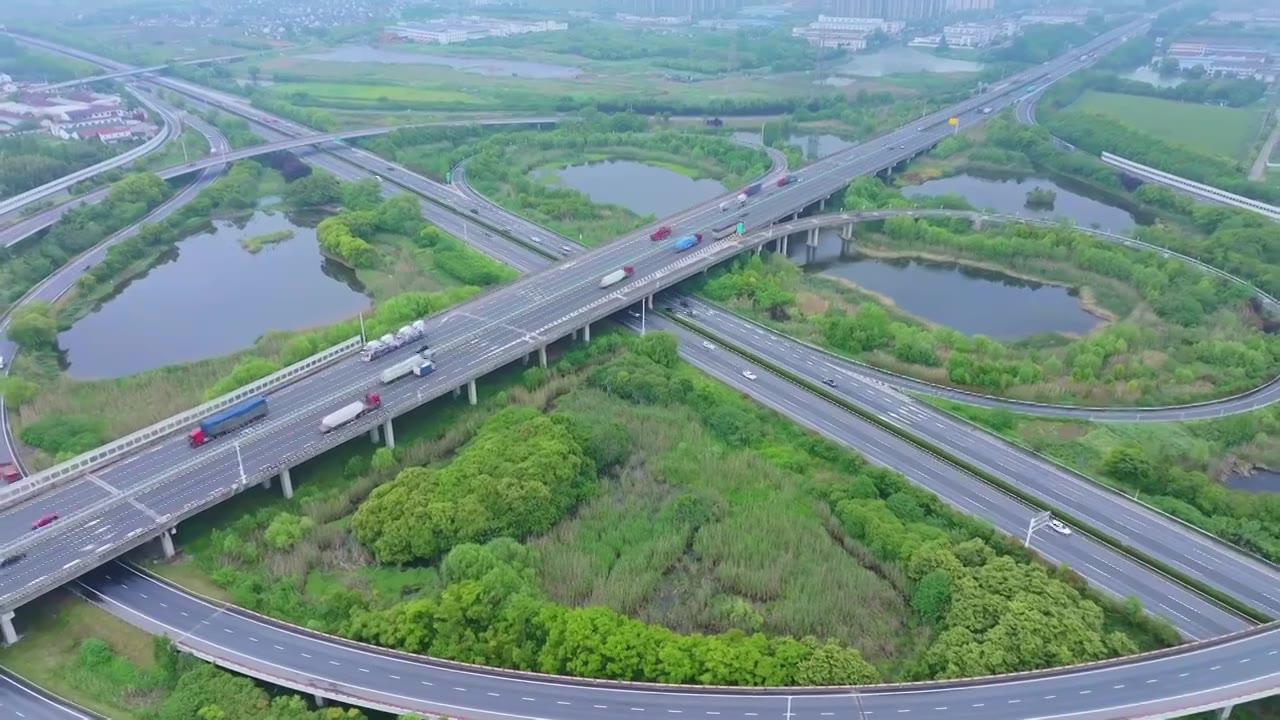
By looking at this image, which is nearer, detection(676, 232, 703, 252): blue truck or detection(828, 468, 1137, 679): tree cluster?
detection(828, 468, 1137, 679): tree cluster

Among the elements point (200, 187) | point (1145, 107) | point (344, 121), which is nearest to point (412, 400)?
point (200, 187)

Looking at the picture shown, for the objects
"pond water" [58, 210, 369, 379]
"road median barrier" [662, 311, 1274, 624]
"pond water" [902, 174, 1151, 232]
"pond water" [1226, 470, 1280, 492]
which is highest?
"pond water" [902, 174, 1151, 232]

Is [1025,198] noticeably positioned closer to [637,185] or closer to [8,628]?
[637,185]

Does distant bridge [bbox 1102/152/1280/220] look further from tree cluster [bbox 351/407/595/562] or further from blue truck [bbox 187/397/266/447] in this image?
blue truck [bbox 187/397/266/447]

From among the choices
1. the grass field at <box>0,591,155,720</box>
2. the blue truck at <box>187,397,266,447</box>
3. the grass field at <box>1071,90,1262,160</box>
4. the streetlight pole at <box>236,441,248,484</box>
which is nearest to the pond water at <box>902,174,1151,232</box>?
the grass field at <box>1071,90,1262,160</box>

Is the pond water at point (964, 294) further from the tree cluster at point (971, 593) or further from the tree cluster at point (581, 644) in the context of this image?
the tree cluster at point (581, 644)

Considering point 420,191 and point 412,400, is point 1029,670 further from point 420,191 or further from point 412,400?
point 420,191

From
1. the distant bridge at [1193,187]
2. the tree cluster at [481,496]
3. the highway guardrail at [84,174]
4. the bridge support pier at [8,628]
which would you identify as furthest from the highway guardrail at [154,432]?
the distant bridge at [1193,187]
